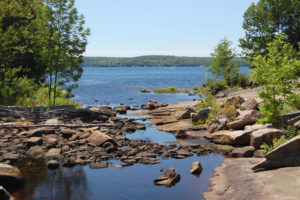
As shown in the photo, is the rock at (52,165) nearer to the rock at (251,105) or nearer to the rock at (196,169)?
the rock at (196,169)

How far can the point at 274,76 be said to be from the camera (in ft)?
55.9

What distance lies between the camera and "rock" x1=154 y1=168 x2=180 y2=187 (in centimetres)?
1267

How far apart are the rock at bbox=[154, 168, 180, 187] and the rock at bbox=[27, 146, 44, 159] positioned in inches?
280

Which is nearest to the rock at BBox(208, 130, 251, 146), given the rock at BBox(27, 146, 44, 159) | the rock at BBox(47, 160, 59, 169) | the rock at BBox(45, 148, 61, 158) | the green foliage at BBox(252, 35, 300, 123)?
the green foliage at BBox(252, 35, 300, 123)

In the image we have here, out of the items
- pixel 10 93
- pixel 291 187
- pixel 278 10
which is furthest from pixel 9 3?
pixel 278 10

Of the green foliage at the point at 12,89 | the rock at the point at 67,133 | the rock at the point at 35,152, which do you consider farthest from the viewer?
the green foliage at the point at 12,89

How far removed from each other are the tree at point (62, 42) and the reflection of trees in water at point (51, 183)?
40.6 ft

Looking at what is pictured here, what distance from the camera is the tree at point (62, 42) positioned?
25.1 metres

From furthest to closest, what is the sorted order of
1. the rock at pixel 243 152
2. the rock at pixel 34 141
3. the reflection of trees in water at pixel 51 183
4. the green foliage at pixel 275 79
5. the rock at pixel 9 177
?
the rock at pixel 34 141, the green foliage at pixel 275 79, the rock at pixel 243 152, the rock at pixel 9 177, the reflection of trees in water at pixel 51 183

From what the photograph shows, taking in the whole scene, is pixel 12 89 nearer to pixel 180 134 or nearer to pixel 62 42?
pixel 62 42

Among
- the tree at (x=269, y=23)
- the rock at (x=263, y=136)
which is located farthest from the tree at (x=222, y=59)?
the rock at (x=263, y=136)

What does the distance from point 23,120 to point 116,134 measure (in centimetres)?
686

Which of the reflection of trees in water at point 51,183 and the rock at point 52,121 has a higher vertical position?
the rock at point 52,121

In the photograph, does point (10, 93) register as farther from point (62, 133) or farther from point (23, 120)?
point (62, 133)
